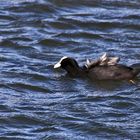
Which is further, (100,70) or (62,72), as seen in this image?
(62,72)

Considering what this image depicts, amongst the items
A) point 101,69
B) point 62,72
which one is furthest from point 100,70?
point 62,72

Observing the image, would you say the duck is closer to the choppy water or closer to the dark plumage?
the dark plumage

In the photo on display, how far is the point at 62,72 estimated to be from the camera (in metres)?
15.7

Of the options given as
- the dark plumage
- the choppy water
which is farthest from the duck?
the choppy water

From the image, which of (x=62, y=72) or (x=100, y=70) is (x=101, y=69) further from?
(x=62, y=72)

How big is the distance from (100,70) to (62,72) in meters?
0.85

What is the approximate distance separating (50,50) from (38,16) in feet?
8.17

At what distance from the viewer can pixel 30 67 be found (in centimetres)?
1573

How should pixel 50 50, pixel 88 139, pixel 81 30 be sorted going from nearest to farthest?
pixel 88 139, pixel 50 50, pixel 81 30

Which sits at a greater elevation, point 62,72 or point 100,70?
point 100,70

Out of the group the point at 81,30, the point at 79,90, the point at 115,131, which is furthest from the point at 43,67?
the point at 115,131

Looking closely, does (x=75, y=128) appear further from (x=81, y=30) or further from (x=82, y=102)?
(x=81, y=30)

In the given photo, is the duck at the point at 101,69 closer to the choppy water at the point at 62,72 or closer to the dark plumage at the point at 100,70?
the dark plumage at the point at 100,70

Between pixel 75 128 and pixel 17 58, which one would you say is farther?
pixel 17 58
